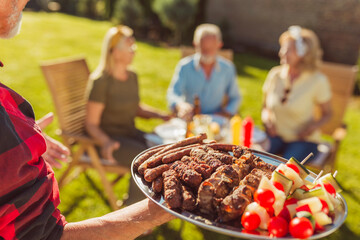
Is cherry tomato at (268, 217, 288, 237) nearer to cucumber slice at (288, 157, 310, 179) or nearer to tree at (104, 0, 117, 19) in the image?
cucumber slice at (288, 157, 310, 179)

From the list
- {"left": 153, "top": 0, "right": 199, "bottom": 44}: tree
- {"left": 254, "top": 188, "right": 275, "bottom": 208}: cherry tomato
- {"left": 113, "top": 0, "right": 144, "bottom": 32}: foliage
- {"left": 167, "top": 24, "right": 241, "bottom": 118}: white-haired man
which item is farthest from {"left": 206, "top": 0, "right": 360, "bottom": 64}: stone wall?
{"left": 254, "top": 188, "right": 275, "bottom": 208}: cherry tomato

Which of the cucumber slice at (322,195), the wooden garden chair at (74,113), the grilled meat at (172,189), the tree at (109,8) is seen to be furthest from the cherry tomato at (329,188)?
the tree at (109,8)

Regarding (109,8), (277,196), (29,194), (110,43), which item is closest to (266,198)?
(277,196)

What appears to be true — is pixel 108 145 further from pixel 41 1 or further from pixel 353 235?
pixel 41 1

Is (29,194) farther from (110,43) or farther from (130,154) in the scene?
(110,43)

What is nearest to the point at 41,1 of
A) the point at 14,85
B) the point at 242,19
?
the point at 242,19

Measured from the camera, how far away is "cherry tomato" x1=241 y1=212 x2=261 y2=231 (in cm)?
121

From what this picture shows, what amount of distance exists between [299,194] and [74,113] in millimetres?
3122

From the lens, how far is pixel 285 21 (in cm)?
1508

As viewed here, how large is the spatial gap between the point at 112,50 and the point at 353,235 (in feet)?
11.7

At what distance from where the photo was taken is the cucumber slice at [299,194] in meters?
1.36

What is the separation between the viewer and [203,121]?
322cm

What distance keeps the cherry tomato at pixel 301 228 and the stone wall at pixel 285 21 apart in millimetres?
14321

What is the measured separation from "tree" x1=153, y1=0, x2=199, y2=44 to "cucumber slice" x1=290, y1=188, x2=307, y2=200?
15778 millimetres
